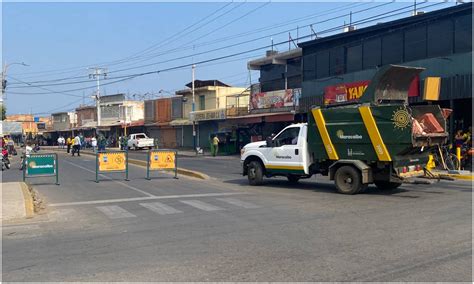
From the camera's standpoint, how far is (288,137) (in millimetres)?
16688

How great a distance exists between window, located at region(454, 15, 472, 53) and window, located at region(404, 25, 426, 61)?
1.96m

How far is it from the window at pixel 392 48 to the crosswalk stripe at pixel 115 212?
1960 centimetres

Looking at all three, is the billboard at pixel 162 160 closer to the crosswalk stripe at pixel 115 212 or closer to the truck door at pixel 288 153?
the truck door at pixel 288 153

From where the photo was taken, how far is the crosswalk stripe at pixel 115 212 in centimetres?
1126

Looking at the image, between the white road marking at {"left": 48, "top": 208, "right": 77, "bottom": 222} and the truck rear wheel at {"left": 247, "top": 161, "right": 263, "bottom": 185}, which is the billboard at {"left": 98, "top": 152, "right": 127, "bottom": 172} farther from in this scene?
the white road marking at {"left": 48, "top": 208, "right": 77, "bottom": 222}

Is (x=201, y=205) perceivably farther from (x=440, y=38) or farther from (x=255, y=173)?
(x=440, y=38)

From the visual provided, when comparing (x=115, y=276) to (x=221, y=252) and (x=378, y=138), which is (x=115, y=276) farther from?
(x=378, y=138)

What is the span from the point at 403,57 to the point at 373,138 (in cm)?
1447

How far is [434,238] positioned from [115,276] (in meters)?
5.09

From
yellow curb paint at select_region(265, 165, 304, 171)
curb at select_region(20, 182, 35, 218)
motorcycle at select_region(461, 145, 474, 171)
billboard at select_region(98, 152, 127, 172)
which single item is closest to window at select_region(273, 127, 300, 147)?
yellow curb paint at select_region(265, 165, 304, 171)

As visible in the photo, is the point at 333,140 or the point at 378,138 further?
the point at 333,140

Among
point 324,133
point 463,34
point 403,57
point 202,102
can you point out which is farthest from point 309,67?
point 202,102

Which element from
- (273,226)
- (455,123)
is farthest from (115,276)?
(455,123)

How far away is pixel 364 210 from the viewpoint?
37.4 feet
